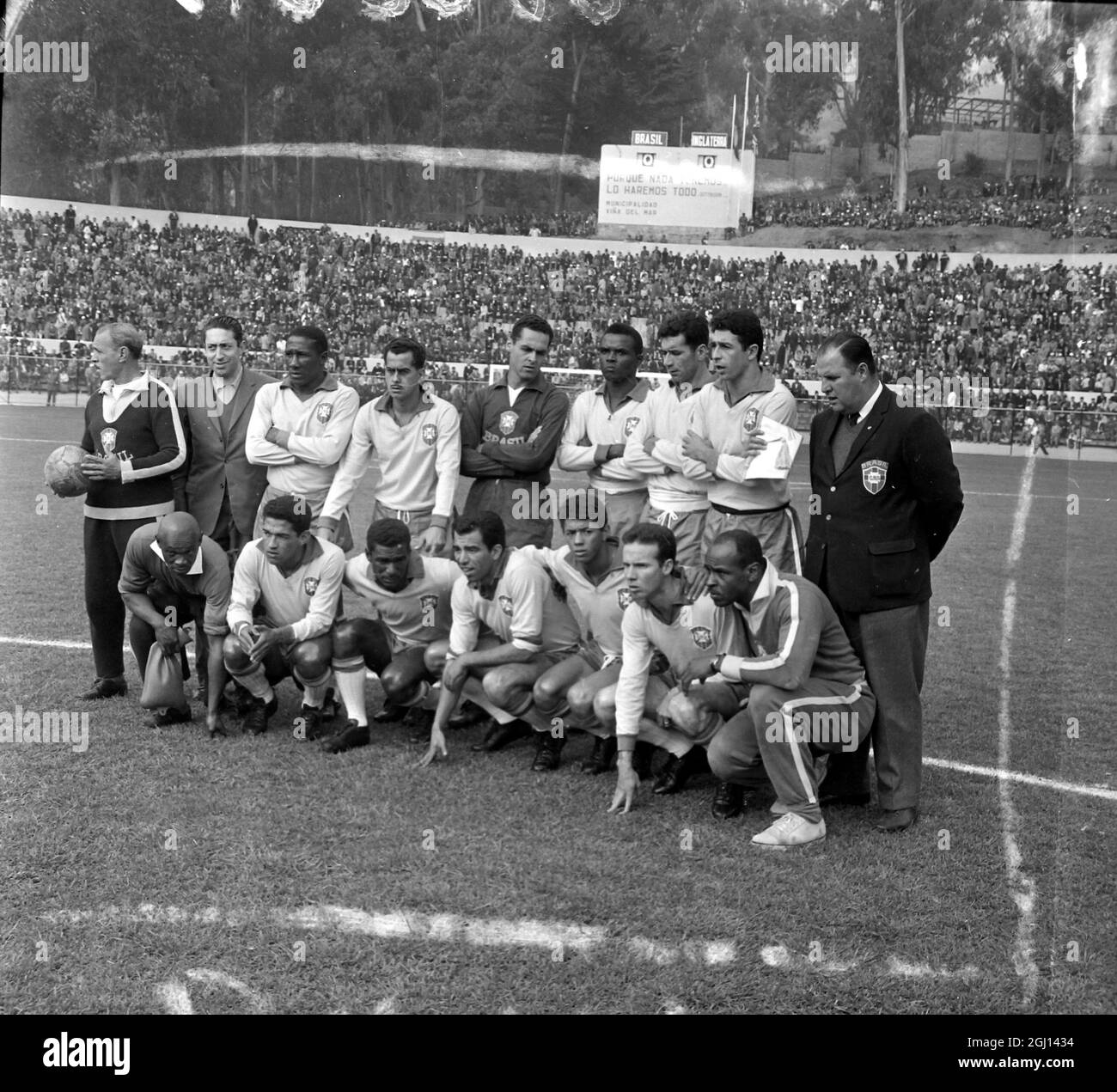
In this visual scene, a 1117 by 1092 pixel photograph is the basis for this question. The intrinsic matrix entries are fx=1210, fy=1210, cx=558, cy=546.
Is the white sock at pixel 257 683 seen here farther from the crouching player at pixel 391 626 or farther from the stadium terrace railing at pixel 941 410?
the stadium terrace railing at pixel 941 410

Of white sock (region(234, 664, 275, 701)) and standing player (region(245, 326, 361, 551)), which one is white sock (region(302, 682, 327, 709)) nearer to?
white sock (region(234, 664, 275, 701))

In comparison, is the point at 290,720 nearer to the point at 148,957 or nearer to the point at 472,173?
the point at 148,957

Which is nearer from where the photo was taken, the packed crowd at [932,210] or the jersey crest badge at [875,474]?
the jersey crest badge at [875,474]

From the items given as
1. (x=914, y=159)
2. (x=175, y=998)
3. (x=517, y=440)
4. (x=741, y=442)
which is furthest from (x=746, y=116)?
(x=175, y=998)

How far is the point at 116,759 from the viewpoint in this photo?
5465 mm

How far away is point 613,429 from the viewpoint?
677cm

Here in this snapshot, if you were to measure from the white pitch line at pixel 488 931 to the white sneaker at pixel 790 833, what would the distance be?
2.95 feet

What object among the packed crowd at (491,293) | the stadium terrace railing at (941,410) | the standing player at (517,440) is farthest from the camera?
the packed crowd at (491,293)

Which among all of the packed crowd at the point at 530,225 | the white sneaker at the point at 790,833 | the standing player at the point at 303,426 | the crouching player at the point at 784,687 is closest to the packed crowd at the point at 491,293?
the packed crowd at the point at 530,225

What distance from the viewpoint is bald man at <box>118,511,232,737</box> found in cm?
589

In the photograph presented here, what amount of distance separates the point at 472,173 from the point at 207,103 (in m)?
6.69

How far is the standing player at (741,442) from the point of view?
5.67 meters

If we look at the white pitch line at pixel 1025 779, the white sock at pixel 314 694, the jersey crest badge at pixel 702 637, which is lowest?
the white pitch line at pixel 1025 779

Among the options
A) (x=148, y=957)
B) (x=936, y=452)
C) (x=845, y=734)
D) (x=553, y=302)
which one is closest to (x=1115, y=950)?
(x=845, y=734)
